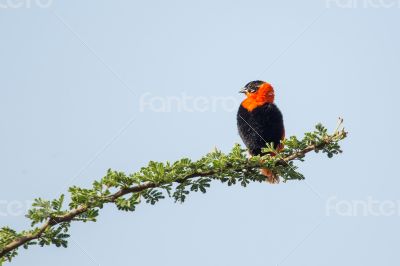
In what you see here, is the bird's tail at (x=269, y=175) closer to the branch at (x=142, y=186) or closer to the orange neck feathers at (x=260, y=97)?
the branch at (x=142, y=186)

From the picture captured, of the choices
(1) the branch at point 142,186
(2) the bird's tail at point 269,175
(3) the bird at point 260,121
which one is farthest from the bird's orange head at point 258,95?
(1) the branch at point 142,186

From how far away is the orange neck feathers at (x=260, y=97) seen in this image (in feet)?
26.5

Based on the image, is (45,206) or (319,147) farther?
(319,147)

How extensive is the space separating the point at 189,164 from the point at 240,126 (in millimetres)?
4346

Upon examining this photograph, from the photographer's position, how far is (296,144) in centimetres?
408

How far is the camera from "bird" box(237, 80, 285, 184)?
25.7 feet

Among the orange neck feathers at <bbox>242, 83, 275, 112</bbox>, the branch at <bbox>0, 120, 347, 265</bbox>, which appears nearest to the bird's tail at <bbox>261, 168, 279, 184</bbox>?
the branch at <bbox>0, 120, 347, 265</bbox>

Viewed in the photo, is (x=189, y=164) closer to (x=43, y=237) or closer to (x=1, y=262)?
(x=43, y=237)

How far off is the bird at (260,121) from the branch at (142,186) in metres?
3.79

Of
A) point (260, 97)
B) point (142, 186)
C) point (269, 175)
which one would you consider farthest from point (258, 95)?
point (142, 186)

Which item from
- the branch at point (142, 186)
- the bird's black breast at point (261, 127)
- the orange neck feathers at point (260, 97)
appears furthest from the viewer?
the orange neck feathers at point (260, 97)

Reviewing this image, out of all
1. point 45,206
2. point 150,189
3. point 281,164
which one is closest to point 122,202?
point 150,189

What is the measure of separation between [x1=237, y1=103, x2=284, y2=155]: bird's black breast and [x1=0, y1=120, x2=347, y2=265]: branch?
3.82 m

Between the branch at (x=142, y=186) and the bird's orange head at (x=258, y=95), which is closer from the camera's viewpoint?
the branch at (x=142, y=186)
